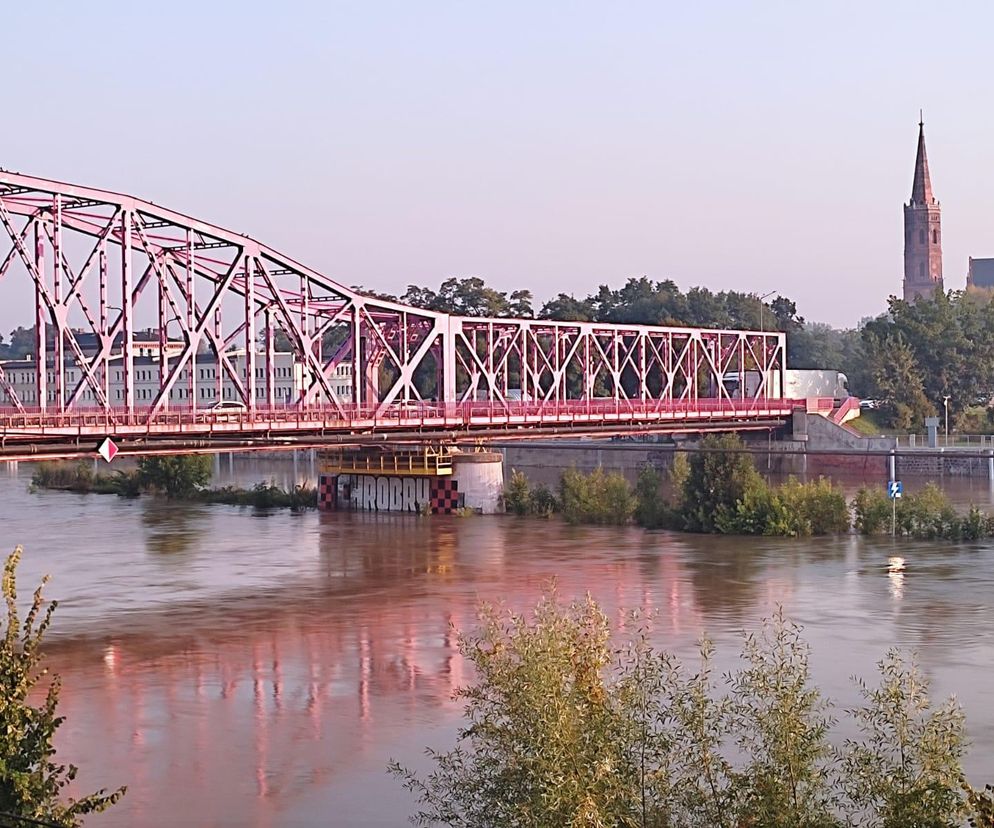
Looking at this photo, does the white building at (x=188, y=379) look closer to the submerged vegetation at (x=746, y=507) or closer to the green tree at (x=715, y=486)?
the submerged vegetation at (x=746, y=507)

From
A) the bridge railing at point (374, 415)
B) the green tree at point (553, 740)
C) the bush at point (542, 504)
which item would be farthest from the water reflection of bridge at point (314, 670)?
the bush at point (542, 504)

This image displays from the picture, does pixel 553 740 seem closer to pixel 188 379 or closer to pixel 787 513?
pixel 787 513

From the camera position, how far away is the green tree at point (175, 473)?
80500 mm

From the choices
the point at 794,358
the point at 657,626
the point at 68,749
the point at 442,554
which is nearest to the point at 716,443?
the point at 442,554

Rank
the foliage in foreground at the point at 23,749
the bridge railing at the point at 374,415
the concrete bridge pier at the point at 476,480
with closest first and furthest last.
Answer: the foliage in foreground at the point at 23,749
the bridge railing at the point at 374,415
the concrete bridge pier at the point at 476,480

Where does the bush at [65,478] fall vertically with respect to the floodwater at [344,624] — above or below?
above

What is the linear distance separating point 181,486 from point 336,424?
24173mm

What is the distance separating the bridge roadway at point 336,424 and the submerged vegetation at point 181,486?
9328 millimetres

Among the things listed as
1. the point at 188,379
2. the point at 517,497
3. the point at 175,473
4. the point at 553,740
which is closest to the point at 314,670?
the point at 553,740

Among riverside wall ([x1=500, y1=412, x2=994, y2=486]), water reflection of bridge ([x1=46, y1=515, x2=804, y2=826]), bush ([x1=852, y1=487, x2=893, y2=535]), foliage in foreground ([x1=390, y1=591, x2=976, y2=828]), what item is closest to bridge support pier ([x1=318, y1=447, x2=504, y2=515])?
water reflection of bridge ([x1=46, y1=515, x2=804, y2=826])

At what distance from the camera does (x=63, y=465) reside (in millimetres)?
96562

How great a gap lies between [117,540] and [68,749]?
34469mm

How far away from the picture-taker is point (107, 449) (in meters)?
45.9

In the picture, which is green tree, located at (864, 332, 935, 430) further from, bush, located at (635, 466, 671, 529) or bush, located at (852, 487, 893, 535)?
bush, located at (852, 487, 893, 535)
